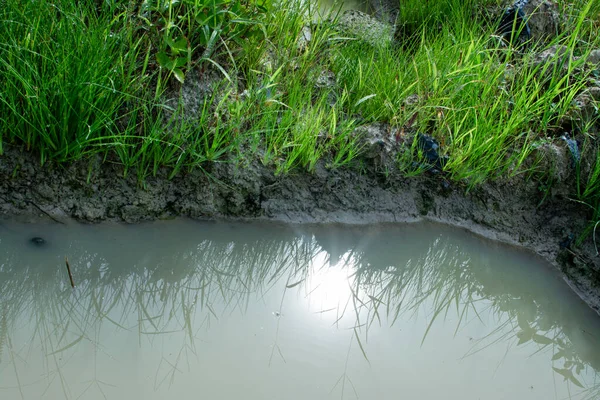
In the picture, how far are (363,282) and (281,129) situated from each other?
0.79m

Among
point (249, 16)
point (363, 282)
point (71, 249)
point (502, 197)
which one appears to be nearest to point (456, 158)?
point (502, 197)

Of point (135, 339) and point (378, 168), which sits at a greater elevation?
point (378, 168)

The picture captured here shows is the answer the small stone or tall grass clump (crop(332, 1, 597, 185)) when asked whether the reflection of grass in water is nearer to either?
the small stone

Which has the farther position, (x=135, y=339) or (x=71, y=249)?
(x=71, y=249)

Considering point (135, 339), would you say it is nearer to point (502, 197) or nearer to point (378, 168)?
point (378, 168)

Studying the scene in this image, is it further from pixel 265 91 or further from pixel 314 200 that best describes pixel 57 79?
pixel 314 200

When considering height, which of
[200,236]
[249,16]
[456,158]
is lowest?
[200,236]

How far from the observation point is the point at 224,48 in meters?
2.82

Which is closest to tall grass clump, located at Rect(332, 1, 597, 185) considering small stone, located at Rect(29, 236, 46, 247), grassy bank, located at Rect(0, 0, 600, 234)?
grassy bank, located at Rect(0, 0, 600, 234)

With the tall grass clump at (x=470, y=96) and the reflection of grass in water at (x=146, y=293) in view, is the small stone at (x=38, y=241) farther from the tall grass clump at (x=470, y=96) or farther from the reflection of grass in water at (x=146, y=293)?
the tall grass clump at (x=470, y=96)

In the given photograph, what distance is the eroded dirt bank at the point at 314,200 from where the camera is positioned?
97.3 inches

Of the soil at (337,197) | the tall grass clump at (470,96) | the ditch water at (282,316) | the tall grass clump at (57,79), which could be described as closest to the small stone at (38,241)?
the ditch water at (282,316)

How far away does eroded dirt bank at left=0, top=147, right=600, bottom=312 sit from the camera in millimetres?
2473

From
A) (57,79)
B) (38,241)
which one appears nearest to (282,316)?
(38,241)
